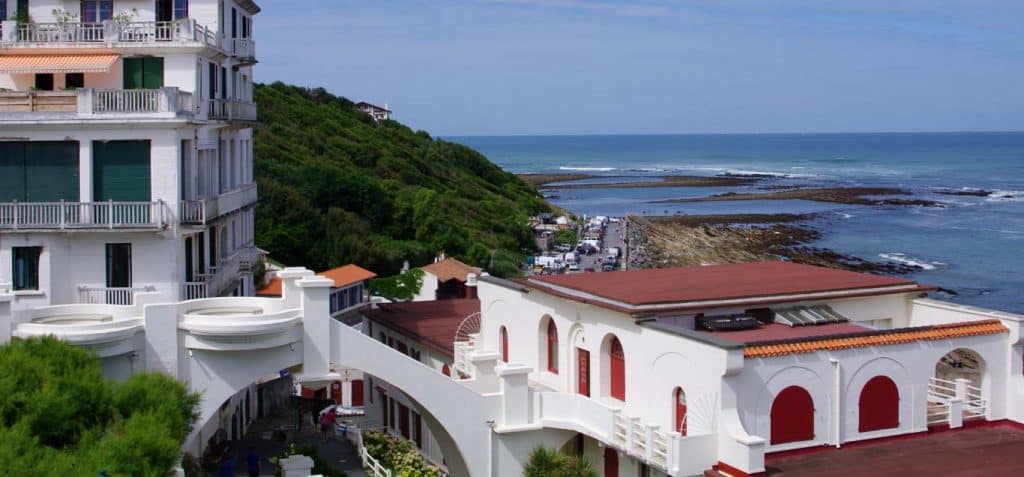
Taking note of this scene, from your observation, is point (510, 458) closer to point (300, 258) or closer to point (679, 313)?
point (679, 313)

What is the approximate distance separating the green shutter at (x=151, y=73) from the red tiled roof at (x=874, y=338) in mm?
Result: 14896

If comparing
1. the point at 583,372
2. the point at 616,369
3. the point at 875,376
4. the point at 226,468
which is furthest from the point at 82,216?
the point at 875,376

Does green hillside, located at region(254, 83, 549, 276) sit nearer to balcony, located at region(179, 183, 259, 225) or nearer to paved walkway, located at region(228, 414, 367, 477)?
balcony, located at region(179, 183, 259, 225)

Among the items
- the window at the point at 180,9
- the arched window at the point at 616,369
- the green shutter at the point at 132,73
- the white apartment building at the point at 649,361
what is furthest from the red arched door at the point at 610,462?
the window at the point at 180,9

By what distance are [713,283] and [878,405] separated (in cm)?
495

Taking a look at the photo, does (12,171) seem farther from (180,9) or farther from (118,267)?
(180,9)

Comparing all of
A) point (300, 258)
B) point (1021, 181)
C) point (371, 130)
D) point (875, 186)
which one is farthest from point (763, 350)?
point (1021, 181)

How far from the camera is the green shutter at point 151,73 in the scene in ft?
92.1

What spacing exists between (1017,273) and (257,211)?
49869 mm

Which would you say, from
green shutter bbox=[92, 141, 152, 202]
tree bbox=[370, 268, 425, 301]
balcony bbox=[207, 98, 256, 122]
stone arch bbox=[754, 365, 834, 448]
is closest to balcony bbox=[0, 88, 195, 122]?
green shutter bbox=[92, 141, 152, 202]

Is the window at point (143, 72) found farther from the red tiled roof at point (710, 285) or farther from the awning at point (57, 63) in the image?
the red tiled roof at point (710, 285)

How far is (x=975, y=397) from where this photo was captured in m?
25.1

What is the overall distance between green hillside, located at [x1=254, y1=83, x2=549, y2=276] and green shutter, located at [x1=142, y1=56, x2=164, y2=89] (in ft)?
49.1

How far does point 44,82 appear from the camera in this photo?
92.9 ft
